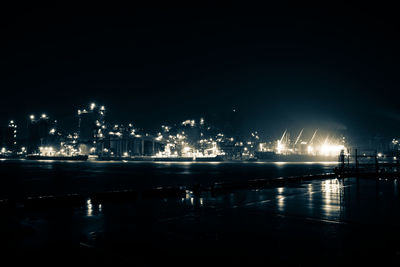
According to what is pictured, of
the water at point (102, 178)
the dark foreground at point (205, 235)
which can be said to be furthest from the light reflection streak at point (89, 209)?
the water at point (102, 178)

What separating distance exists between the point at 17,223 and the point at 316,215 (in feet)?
28.4

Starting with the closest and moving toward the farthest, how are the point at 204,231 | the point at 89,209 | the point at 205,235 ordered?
the point at 205,235 < the point at 204,231 < the point at 89,209

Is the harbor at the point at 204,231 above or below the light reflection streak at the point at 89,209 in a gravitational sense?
above

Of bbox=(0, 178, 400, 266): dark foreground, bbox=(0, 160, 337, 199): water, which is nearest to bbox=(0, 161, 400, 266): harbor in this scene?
bbox=(0, 178, 400, 266): dark foreground

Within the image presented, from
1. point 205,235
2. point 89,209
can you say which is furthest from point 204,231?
point 89,209

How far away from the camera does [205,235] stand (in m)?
7.47

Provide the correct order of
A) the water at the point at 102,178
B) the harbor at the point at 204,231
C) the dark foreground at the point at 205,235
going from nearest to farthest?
the dark foreground at the point at 205,235
the harbor at the point at 204,231
the water at the point at 102,178

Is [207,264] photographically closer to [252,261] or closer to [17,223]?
[252,261]

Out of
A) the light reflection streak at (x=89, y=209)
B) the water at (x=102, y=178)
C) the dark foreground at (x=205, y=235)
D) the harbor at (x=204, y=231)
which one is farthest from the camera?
the water at (x=102, y=178)

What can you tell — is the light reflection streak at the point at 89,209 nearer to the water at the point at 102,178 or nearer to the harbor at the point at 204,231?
the harbor at the point at 204,231

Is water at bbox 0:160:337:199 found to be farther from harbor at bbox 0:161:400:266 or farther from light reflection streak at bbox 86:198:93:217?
harbor at bbox 0:161:400:266

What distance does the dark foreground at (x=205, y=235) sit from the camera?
5781 millimetres

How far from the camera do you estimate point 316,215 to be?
9.95 m

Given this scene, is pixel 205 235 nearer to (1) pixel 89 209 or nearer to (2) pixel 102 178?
(1) pixel 89 209
